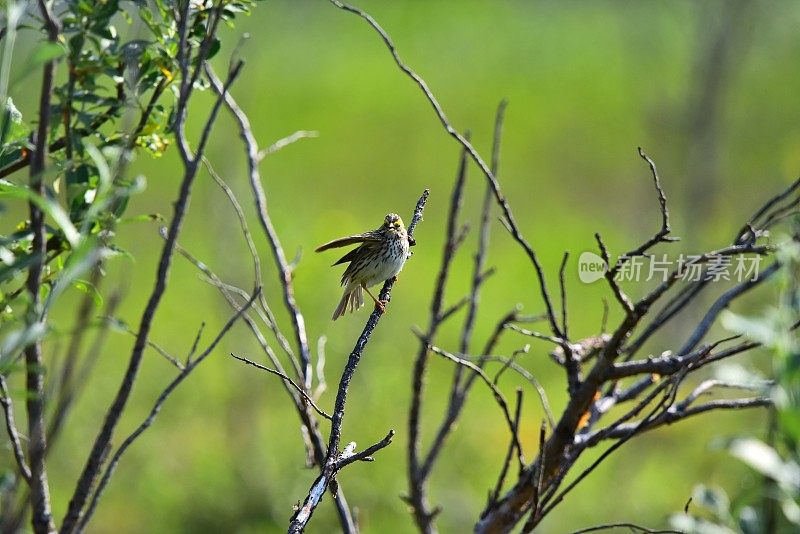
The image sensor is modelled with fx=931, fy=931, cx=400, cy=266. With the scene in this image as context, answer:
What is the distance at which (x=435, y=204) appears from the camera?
11609 mm

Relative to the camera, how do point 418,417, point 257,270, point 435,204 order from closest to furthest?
point 257,270, point 418,417, point 435,204

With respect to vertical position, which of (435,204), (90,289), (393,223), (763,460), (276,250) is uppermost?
(435,204)

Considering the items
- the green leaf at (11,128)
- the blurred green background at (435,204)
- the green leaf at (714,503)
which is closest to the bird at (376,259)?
the blurred green background at (435,204)

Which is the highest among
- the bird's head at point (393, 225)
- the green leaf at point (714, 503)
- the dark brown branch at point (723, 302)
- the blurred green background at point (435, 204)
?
the blurred green background at point (435, 204)

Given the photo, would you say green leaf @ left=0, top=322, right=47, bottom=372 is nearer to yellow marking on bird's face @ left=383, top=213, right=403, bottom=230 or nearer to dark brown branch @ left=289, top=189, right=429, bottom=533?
dark brown branch @ left=289, top=189, right=429, bottom=533

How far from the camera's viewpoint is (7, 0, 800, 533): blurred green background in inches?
254

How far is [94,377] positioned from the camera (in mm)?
7969

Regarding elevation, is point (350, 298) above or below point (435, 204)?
below

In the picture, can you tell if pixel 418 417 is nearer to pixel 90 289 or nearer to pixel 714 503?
pixel 90 289

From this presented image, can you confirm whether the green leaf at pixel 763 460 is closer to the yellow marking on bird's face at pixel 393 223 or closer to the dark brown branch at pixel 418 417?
the dark brown branch at pixel 418 417

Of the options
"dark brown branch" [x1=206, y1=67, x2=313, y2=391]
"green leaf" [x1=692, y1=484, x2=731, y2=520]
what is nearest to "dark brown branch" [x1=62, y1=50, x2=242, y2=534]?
"dark brown branch" [x1=206, y1=67, x2=313, y2=391]

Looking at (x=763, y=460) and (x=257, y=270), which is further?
(x=257, y=270)

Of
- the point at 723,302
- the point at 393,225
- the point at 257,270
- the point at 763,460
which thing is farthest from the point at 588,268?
the point at 763,460

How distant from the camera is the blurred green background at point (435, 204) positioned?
21.2 feet
